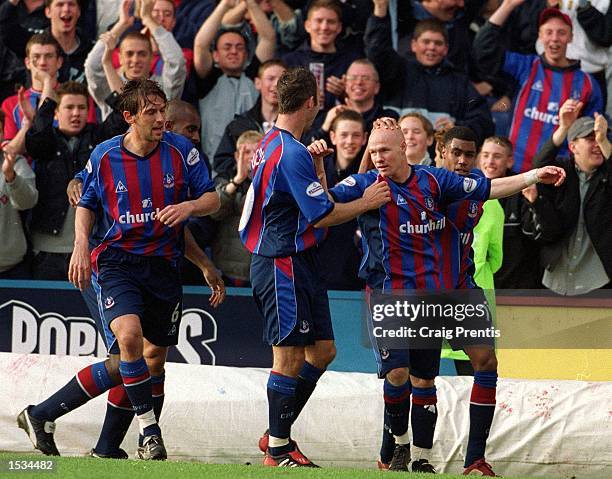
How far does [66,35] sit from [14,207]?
2112mm

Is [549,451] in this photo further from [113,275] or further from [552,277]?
[113,275]

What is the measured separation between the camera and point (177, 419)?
8641 millimetres

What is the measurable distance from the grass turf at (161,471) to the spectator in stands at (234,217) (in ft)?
11.0

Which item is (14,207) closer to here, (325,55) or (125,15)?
(125,15)

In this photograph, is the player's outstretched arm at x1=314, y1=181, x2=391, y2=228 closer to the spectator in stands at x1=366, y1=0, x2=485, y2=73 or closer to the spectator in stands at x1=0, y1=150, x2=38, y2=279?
the spectator in stands at x1=0, y1=150, x2=38, y2=279

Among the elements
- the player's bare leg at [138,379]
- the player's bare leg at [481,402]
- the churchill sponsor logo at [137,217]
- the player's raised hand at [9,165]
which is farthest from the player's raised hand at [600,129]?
the player's raised hand at [9,165]

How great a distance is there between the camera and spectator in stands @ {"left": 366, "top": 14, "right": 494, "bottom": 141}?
10.7 metres

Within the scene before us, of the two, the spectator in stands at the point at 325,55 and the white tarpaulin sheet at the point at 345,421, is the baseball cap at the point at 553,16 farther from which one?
the white tarpaulin sheet at the point at 345,421

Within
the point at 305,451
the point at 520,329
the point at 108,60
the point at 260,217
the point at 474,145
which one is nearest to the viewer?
the point at 260,217

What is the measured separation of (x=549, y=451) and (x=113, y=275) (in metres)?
3.15

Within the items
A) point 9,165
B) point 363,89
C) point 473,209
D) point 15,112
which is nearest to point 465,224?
point 473,209

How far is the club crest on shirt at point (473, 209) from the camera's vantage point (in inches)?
299

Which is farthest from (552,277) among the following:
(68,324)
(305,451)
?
(68,324)

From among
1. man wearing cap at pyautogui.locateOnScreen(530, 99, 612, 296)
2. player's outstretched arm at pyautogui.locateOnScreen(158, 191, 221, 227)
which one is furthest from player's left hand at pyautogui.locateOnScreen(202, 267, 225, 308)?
man wearing cap at pyautogui.locateOnScreen(530, 99, 612, 296)
